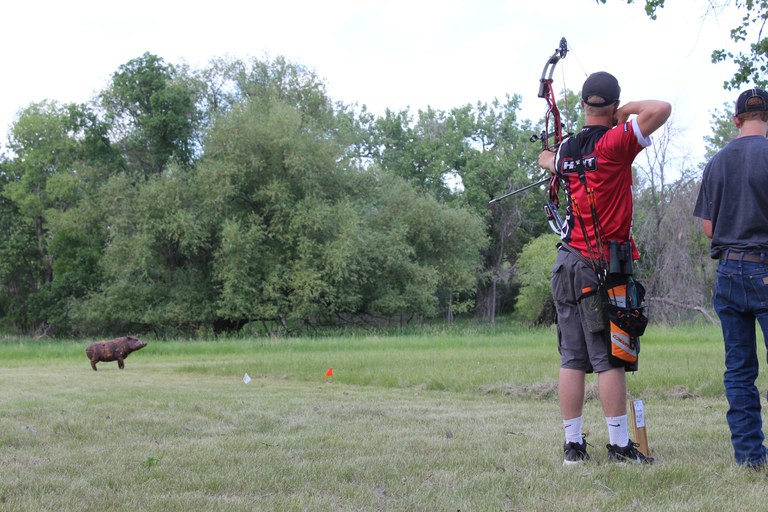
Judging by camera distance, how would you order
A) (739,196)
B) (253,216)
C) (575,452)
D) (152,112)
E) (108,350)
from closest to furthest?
1. (739,196)
2. (575,452)
3. (108,350)
4. (253,216)
5. (152,112)

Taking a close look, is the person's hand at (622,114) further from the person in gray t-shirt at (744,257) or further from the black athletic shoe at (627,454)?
the black athletic shoe at (627,454)

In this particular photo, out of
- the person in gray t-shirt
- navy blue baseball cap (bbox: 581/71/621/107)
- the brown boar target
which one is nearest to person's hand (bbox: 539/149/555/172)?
navy blue baseball cap (bbox: 581/71/621/107)

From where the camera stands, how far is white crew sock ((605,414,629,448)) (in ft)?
13.9

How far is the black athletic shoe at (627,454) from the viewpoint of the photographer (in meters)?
4.19

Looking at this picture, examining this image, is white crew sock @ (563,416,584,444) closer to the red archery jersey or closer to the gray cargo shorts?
the gray cargo shorts

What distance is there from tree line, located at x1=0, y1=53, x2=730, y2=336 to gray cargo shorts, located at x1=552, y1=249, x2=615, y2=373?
24656 millimetres

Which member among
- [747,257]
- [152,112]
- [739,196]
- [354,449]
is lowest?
[354,449]

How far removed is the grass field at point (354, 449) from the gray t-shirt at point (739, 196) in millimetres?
1215

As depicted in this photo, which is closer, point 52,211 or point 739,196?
point 739,196

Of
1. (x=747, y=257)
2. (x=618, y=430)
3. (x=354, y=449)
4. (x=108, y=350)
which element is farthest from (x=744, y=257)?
(x=108, y=350)

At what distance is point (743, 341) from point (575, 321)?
35.1 inches

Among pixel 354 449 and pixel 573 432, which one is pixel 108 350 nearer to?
pixel 354 449

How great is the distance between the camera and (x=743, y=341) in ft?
13.4

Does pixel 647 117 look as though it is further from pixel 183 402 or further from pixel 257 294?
pixel 257 294
